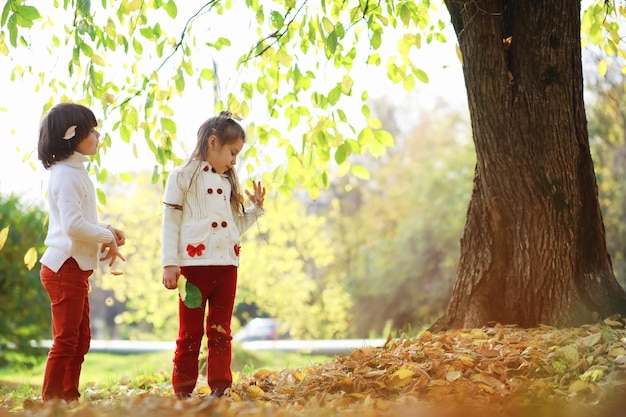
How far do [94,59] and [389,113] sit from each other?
1828 cm

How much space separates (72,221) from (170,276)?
498mm

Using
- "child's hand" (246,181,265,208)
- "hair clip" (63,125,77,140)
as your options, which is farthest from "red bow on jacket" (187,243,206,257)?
"hair clip" (63,125,77,140)

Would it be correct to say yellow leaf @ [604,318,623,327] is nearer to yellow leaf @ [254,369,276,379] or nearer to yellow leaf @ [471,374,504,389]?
yellow leaf @ [471,374,504,389]

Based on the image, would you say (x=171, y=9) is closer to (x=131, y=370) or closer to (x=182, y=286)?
(x=182, y=286)

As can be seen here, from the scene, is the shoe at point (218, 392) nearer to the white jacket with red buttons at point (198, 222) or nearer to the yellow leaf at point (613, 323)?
the white jacket with red buttons at point (198, 222)

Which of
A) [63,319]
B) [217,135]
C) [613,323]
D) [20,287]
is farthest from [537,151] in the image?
[20,287]

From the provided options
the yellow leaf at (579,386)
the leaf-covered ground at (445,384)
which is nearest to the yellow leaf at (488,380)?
the leaf-covered ground at (445,384)

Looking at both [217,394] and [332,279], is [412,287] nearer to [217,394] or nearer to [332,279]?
[332,279]

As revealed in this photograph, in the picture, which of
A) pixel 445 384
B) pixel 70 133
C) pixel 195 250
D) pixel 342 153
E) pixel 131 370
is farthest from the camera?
pixel 131 370

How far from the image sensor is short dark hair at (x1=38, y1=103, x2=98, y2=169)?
3.19 metres

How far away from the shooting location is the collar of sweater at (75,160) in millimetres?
3195

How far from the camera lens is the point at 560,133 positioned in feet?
13.1

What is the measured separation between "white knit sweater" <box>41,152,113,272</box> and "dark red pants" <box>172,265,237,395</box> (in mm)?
450

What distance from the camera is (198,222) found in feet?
10.9
